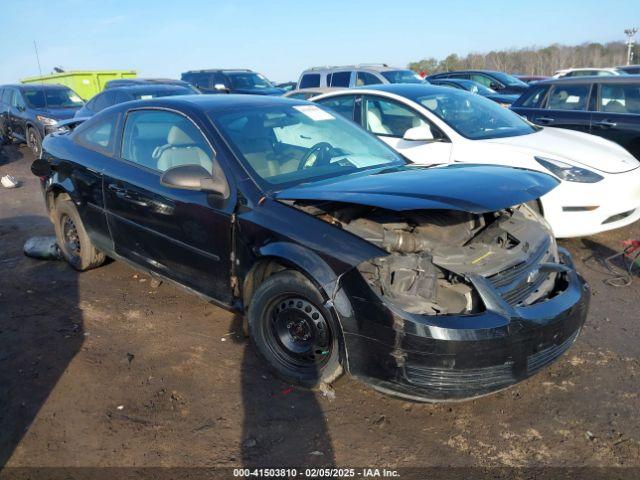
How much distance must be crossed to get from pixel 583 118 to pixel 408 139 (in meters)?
3.23

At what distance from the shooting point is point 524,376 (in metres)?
2.85

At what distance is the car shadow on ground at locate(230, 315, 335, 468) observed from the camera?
271 centimetres

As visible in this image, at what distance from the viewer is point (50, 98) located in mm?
12812

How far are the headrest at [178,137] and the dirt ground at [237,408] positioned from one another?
1372mm

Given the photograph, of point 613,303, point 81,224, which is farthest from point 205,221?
point 613,303

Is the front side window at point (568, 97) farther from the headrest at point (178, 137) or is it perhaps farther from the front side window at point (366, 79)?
the headrest at point (178, 137)

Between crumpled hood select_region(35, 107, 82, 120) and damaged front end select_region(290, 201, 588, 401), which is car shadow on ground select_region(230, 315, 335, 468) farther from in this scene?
crumpled hood select_region(35, 107, 82, 120)

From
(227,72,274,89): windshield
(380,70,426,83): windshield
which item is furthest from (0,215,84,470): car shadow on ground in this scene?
(227,72,274,89): windshield

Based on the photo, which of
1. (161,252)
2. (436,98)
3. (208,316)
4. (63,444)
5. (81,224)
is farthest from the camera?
(436,98)

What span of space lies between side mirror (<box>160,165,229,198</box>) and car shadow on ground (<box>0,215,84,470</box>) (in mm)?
1455

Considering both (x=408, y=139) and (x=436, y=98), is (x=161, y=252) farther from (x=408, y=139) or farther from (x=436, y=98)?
(x=436, y=98)

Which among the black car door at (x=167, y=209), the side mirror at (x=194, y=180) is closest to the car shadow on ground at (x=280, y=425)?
the black car door at (x=167, y=209)

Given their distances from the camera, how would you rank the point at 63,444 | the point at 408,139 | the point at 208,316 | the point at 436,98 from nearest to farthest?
1. the point at 63,444
2. the point at 208,316
3. the point at 408,139
4. the point at 436,98

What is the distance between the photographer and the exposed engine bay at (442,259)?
2838mm
